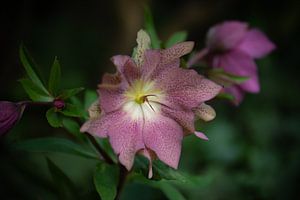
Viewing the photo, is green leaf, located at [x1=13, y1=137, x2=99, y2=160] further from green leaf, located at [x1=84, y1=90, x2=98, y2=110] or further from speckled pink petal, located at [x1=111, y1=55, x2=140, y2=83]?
speckled pink petal, located at [x1=111, y1=55, x2=140, y2=83]

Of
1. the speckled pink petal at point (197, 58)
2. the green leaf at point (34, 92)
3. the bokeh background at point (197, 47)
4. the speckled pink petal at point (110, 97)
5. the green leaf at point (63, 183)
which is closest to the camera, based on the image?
the speckled pink petal at point (110, 97)

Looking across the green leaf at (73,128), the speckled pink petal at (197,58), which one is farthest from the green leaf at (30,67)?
the speckled pink petal at (197,58)

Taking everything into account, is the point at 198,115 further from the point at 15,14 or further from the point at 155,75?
the point at 15,14

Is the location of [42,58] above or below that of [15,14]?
below

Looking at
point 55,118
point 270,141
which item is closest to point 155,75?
point 55,118

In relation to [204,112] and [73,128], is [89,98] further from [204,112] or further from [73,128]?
[204,112]

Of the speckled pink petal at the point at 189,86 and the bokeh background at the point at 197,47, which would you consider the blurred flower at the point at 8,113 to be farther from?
the bokeh background at the point at 197,47
